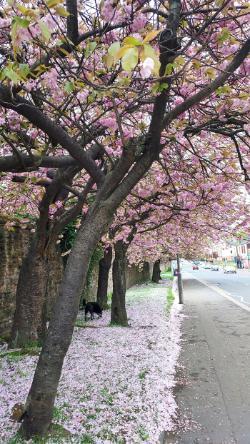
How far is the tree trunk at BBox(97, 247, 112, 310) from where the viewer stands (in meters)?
17.0

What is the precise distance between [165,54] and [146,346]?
735 centimetres

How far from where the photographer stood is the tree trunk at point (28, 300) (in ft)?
28.9

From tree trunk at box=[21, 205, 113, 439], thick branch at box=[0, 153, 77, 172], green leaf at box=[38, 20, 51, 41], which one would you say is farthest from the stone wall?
green leaf at box=[38, 20, 51, 41]

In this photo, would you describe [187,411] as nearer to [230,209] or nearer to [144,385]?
[144,385]

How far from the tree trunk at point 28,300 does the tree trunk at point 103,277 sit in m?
8.12

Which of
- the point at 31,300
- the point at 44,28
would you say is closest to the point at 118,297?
the point at 31,300

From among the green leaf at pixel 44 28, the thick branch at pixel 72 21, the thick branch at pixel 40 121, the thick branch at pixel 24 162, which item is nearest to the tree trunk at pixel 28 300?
the thick branch at pixel 24 162

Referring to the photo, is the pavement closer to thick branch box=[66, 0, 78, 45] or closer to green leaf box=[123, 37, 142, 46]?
thick branch box=[66, 0, 78, 45]

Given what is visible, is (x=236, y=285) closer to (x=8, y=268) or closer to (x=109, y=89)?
(x=8, y=268)

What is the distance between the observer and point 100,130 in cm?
678

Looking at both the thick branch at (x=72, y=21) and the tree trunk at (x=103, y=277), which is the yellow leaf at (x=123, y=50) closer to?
the thick branch at (x=72, y=21)

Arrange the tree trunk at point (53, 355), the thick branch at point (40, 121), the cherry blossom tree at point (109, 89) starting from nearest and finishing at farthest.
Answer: the cherry blossom tree at point (109, 89) < the tree trunk at point (53, 355) < the thick branch at point (40, 121)

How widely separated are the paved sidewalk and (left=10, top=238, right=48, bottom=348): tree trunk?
3.29 metres

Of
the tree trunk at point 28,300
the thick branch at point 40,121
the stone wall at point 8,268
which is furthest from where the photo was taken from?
the stone wall at point 8,268
